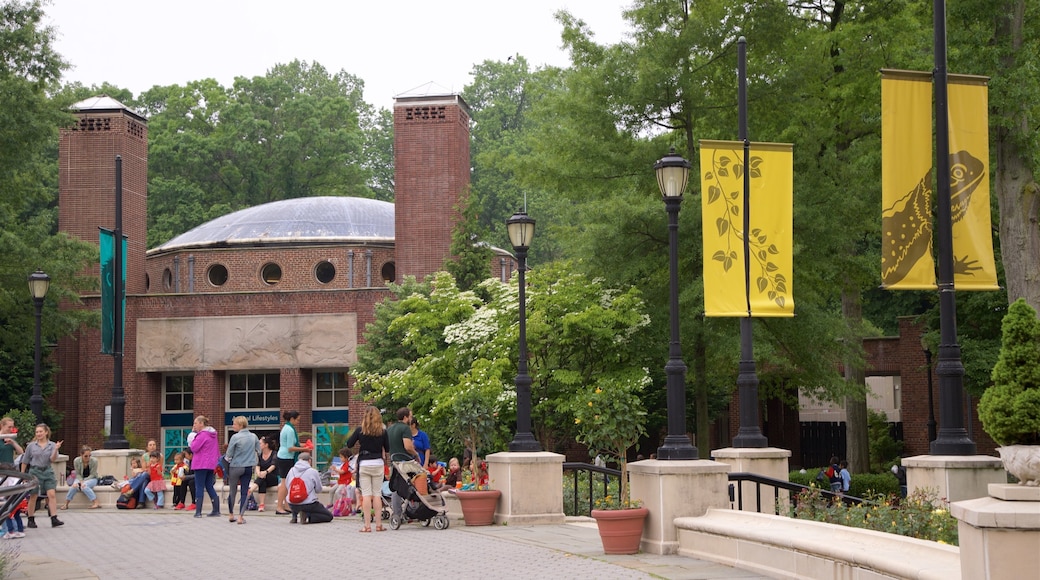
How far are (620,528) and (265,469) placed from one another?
9413mm

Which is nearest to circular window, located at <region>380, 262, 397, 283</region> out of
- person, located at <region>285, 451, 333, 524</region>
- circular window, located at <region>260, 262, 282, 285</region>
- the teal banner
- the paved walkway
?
circular window, located at <region>260, 262, 282, 285</region>

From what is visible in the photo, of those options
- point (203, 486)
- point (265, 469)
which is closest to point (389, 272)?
point (265, 469)

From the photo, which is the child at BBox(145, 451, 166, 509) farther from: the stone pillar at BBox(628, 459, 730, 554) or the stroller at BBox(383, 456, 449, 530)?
the stone pillar at BBox(628, 459, 730, 554)

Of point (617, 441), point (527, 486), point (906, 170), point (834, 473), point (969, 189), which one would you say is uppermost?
point (906, 170)

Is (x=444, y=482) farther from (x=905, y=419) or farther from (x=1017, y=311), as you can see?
(x=905, y=419)

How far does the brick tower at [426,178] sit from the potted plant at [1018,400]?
36308 mm

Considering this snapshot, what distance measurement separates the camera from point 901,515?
1123 cm

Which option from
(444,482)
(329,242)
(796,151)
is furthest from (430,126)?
(444,482)

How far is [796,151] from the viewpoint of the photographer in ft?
85.2

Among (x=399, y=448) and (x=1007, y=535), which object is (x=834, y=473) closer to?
(x=399, y=448)

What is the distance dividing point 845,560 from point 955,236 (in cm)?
524

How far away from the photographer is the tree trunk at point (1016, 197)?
22719 millimetres

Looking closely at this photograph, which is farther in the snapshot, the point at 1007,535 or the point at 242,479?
the point at 242,479

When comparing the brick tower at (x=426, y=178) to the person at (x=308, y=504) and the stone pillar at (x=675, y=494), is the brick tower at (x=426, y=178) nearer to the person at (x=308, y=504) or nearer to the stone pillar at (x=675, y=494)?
the person at (x=308, y=504)
